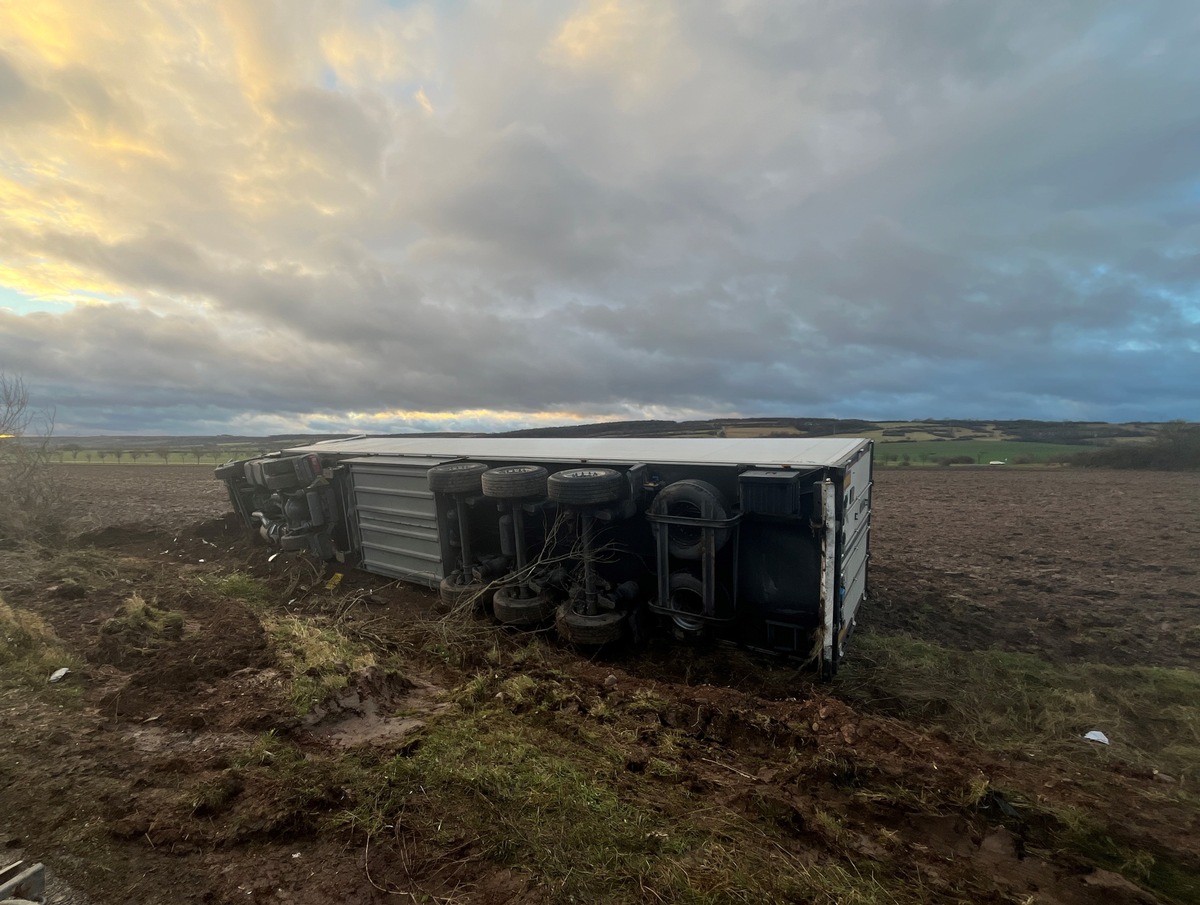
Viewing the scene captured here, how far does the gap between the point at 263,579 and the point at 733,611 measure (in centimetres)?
815

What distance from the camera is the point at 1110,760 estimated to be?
12.4 ft

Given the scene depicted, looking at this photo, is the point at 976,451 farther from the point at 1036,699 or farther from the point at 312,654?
the point at 312,654

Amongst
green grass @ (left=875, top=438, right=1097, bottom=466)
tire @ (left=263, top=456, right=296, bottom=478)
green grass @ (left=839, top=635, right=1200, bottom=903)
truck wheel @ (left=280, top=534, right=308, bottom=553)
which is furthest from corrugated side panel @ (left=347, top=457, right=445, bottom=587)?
green grass @ (left=875, top=438, right=1097, bottom=466)

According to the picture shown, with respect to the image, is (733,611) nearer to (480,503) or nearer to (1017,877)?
(1017,877)

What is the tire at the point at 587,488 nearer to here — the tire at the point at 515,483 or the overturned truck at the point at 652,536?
the overturned truck at the point at 652,536

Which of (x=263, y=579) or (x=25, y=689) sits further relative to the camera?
(x=263, y=579)

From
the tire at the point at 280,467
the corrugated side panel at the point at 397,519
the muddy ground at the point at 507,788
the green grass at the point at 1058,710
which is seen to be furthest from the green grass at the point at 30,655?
the green grass at the point at 1058,710

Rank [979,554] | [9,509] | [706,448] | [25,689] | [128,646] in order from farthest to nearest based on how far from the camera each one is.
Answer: [9,509] → [979,554] → [706,448] → [128,646] → [25,689]

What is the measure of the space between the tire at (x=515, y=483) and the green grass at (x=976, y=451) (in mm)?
33546

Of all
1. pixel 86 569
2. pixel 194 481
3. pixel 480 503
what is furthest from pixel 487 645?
pixel 194 481

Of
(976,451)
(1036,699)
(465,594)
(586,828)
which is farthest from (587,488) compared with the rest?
(976,451)

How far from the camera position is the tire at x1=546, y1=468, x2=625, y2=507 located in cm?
539

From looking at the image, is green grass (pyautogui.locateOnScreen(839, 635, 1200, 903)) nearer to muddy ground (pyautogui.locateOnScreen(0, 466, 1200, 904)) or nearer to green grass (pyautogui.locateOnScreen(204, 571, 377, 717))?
muddy ground (pyautogui.locateOnScreen(0, 466, 1200, 904))

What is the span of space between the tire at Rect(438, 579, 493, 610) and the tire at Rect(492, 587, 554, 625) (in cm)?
42
